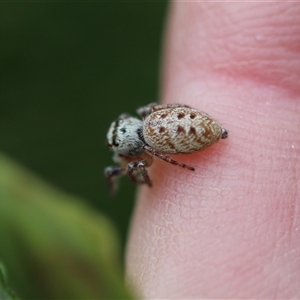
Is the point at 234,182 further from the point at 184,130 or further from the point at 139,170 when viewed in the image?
the point at 139,170

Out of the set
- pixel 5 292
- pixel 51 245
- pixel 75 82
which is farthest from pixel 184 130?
pixel 75 82

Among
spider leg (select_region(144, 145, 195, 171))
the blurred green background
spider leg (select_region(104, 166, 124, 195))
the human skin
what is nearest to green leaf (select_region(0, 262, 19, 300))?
the human skin

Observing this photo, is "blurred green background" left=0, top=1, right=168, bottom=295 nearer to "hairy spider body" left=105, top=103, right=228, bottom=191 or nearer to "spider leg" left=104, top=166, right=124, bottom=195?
"spider leg" left=104, top=166, right=124, bottom=195

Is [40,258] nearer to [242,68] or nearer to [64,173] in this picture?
[242,68]

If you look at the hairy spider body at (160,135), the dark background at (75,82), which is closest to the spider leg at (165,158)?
the hairy spider body at (160,135)

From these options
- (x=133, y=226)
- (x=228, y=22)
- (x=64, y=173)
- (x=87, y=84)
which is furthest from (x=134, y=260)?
(x=87, y=84)

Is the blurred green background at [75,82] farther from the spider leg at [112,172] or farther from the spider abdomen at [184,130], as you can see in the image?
the spider abdomen at [184,130]
